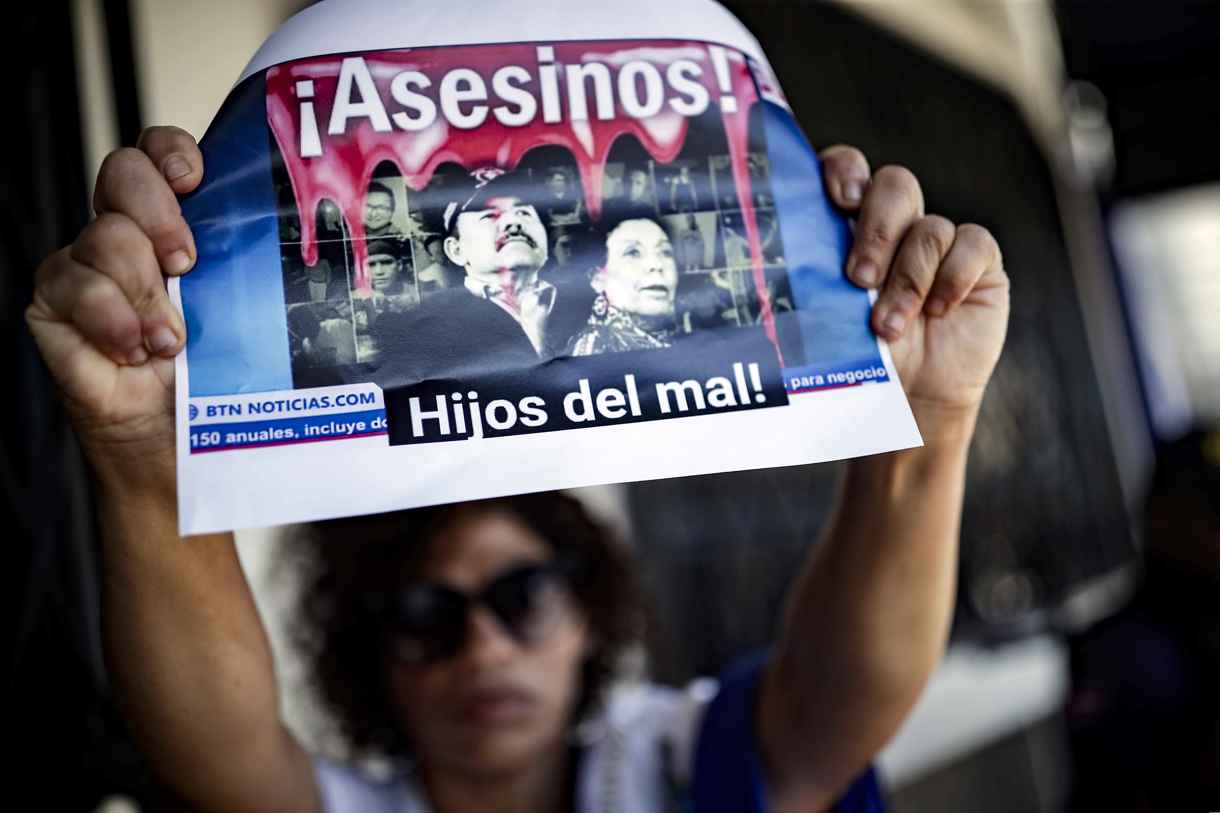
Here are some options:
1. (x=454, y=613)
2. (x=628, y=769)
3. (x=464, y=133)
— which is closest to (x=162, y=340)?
(x=464, y=133)

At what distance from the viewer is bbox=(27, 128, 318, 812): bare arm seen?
623mm

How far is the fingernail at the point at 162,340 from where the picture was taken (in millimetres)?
620

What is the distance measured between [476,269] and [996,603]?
3209mm

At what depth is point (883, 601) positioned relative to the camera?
97cm

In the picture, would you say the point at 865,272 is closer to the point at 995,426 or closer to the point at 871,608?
the point at 871,608

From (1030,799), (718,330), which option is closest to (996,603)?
(1030,799)

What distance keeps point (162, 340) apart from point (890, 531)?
0.66m

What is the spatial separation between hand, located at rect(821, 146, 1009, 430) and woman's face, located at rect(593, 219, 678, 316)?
0.15m

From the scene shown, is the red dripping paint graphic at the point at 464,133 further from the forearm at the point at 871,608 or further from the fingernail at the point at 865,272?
the forearm at the point at 871,608

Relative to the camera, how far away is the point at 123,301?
0.61m

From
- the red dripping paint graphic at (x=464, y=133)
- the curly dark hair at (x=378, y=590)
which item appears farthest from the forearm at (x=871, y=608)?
the curly dark hair at (x=378, y=590)

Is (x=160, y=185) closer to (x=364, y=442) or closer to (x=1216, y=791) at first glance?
(x=364, y=442)

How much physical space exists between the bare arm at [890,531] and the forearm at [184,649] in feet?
1.83

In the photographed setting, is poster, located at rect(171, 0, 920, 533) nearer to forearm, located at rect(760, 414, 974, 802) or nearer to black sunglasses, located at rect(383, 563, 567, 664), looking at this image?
forearm, located at rect(760, 414, 974, 802)
